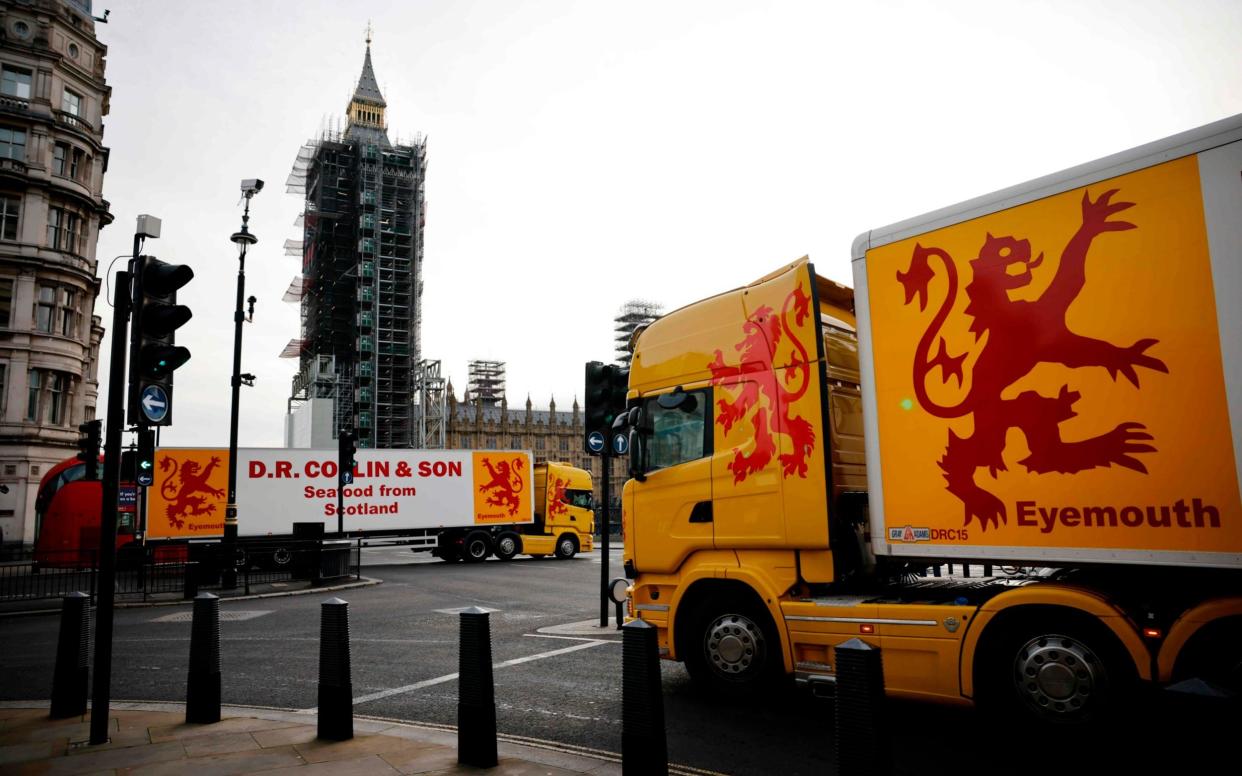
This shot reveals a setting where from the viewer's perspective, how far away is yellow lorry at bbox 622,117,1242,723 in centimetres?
480

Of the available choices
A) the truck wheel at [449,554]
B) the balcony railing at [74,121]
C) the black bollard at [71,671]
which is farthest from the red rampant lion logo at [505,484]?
the balcony railing at [74,121]

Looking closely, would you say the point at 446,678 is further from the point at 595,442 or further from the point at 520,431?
the point at 520,431

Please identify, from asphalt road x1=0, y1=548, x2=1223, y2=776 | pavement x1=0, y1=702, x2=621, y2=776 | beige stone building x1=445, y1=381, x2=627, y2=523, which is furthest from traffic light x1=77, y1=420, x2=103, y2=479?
beige stone building x1=445, y1=381, x2=627, y2=523

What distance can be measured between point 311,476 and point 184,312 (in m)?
22.5

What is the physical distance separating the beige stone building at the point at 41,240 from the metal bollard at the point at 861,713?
144ft

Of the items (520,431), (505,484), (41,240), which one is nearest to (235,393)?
(505,484)

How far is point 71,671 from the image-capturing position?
7102mm

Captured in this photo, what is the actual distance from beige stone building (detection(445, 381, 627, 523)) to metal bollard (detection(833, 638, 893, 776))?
11090cm

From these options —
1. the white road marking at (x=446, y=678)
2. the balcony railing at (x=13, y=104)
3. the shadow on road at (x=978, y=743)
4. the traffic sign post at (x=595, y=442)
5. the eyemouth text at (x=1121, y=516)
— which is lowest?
the white road marking at (x=446, y=678)

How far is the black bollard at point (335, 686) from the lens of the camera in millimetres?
6016

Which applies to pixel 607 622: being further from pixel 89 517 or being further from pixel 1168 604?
pixel 89 517

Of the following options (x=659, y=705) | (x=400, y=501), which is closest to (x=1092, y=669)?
(x=659, y=705)

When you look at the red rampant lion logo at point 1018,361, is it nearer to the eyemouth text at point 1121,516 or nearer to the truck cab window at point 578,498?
the eyemouth text at point 1121,516

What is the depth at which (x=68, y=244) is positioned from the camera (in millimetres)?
42375
